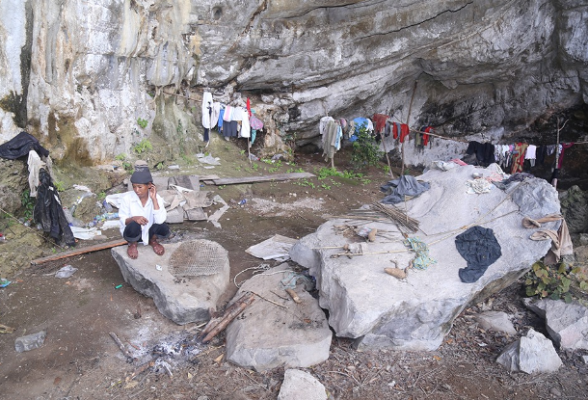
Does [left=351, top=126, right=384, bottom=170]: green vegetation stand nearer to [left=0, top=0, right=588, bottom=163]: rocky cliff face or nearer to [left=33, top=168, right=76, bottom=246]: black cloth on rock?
[left=0, top=0, right=588, bottom=163]: rocky cliff face

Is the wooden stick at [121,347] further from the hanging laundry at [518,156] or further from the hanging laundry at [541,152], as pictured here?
the hanging laundry at [541,152]

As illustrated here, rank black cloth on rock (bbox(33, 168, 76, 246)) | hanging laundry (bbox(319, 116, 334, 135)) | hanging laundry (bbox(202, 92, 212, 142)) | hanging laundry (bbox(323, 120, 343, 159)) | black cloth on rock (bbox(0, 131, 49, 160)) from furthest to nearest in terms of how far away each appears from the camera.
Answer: hanging laundry (bbox(319, 116, 334, 135)) → hanging laundry (bbox(323, 120, 343, 159)) → hanging laundry (bbox(202, 92, 212, 142)) → black cloth on rock (bbox(0, 131, 49, 160)) → black cloth on rock (bbox(33, 168, 76, 246))

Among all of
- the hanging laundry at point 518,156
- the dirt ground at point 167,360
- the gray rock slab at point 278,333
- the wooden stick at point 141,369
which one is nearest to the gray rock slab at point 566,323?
the dirt ground at point 167,360

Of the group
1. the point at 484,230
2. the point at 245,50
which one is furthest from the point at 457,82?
the point at 484,230

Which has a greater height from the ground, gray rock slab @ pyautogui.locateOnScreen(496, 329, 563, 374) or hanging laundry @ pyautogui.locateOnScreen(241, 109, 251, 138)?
hanging laundry @ pyautogui.locateOnScreen(241, 109, 251, 138)

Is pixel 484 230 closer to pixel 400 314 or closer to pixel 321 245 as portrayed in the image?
pixel 400 314

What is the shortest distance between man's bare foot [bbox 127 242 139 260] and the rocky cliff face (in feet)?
12.0

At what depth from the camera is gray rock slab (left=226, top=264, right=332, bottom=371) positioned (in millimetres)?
4539

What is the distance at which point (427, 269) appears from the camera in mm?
5418

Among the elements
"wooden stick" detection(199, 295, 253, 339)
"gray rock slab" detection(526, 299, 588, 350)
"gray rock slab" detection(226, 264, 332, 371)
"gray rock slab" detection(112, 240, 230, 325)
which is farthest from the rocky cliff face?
"gray rock slab" detection(526, 299, 588, 350)

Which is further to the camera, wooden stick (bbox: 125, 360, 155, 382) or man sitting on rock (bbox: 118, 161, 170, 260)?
man sitting on rock (bbox: 118, 161, 170, 260)

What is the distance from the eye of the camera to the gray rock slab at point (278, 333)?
4.54m

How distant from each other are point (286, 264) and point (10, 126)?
17.8 feet

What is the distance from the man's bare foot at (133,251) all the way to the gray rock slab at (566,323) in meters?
5.51
